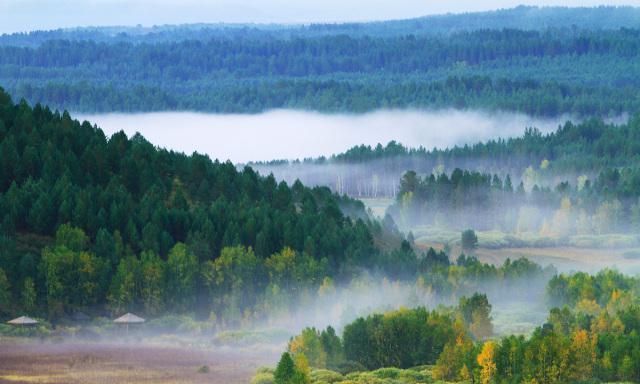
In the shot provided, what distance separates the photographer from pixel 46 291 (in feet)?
550

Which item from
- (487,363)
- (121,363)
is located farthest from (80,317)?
(487,363)

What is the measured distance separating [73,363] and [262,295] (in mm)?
30566

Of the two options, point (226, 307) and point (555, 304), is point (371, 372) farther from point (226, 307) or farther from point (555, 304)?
point (555, 304)

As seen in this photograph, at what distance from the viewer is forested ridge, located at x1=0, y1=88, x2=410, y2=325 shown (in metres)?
170

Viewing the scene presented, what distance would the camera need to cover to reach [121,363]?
490 ft

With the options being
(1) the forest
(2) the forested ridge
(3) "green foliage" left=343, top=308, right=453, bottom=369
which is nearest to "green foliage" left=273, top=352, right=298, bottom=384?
(1) the forest

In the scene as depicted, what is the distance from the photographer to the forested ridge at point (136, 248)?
556 ft

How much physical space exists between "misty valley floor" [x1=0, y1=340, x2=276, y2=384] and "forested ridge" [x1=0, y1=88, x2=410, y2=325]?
34.8 ft

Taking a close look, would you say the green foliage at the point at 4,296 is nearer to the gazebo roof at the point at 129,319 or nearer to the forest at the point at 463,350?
the gazebo roof at the point at 129,319

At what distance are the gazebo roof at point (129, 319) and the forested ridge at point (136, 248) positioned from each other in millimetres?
2562

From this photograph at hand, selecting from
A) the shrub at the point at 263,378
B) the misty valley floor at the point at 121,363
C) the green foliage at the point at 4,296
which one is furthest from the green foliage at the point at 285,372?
the green foliage at the point at 4,296

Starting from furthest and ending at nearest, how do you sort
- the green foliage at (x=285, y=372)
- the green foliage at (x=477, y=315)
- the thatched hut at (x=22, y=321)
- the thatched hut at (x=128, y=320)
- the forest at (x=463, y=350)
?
the green foliage at (x=477, y=315) → the thatched hut at (x=128, y=320) → the thatched hut at (x=22, y=321) → the forest at (x=463, y=350) → the green foliage at (x=285, y=372)

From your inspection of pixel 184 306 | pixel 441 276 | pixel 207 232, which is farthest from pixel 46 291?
pixel 441 276

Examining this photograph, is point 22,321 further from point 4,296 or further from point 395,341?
point 395,341
